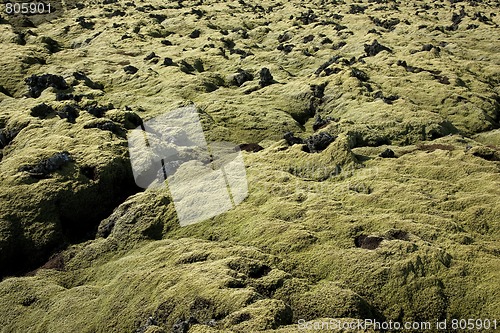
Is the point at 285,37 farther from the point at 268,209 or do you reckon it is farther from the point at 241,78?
the point at 268,209

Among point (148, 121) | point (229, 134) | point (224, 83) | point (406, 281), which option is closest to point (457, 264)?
point (406, 281)

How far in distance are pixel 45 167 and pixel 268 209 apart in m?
30.4

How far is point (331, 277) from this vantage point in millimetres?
33875

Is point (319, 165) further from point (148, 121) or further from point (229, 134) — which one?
point (148, 121)

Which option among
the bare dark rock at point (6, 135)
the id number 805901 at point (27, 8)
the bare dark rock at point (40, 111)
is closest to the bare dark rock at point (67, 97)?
the bare dark rock at point (40, 111)

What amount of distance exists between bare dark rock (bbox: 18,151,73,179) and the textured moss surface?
329 mm

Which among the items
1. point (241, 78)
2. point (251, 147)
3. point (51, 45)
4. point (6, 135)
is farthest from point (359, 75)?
point (51, 45)

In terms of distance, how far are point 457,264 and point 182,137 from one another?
159 feet

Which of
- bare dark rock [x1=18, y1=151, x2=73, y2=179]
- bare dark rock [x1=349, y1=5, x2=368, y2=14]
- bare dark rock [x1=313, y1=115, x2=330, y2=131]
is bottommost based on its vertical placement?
bare dark rock [x1=313, y1=115, x2=330, y2=131]

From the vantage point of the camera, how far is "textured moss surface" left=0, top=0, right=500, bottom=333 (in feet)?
104

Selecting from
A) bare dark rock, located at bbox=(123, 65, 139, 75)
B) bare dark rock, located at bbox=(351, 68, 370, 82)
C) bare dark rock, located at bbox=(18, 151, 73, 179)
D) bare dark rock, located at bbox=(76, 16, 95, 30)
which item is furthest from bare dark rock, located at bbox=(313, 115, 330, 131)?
bare dark rock, located at bbox=(76, 16, 95, 30)

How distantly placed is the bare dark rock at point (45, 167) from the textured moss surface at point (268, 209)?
0.33 meters

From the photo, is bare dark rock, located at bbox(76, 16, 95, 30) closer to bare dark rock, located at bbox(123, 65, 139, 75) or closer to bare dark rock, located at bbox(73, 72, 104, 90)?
bare dark rock, located at bbox(123, 65, 139, 75)

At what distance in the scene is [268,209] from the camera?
43.5m
